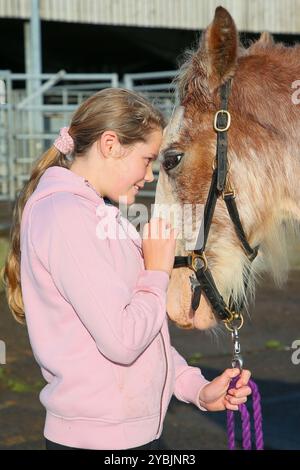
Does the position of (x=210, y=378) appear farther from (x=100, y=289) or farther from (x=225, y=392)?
(x=100, y=289)

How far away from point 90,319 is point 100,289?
0.27ft

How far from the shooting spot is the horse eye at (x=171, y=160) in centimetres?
248

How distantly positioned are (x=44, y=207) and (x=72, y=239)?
0.49 feet

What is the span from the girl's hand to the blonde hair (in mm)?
638

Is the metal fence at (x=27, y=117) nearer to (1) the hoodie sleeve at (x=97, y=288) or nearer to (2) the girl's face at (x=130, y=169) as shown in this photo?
(2) the girl's face at (x=130, y=169)

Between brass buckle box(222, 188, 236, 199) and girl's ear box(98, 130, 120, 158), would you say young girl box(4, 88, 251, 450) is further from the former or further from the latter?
brass buckle box(222, 188, 236, 199)

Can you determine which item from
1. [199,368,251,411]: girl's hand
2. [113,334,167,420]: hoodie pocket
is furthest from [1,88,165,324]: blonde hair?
[199,368,251,411]: girl's hand

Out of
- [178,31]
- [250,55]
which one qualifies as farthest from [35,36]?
[250,55]

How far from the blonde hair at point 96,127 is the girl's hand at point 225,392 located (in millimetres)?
638

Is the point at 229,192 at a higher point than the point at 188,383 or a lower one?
higher

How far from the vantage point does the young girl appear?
6.55 ft

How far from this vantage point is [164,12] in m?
15.9

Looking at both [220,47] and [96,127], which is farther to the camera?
[220,47]

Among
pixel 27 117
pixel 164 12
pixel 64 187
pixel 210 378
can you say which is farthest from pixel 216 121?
pixel 164 12
